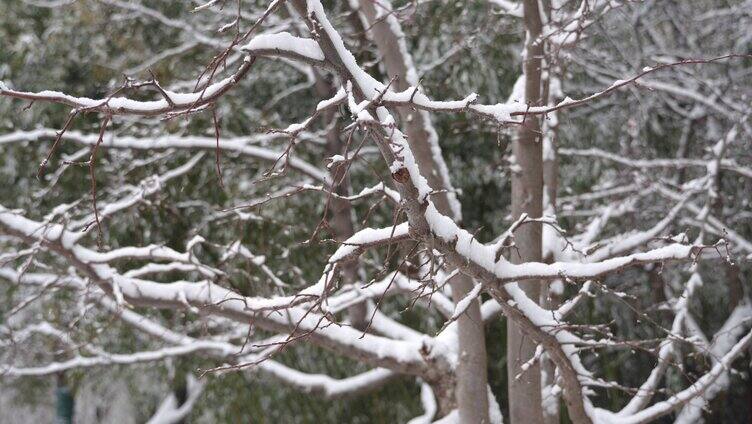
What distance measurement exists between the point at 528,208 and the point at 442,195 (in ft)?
1.60

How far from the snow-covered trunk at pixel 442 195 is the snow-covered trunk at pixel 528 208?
0.59ft

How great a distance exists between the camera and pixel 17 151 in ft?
25.1

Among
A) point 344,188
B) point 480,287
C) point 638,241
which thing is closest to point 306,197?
point 344,188

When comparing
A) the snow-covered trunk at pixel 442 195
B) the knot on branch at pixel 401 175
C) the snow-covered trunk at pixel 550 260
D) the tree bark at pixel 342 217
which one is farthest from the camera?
the tree bark at pixel 342 217

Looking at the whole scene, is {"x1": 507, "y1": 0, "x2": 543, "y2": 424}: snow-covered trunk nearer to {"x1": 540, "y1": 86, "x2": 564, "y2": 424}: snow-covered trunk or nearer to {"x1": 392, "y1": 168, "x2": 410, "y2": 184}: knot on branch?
{"x1": 540, "y1": 86, "x2": 564, "y2": 424}: snow-covered trunk

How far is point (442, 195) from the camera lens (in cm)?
442

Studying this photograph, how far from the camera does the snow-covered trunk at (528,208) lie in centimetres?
416

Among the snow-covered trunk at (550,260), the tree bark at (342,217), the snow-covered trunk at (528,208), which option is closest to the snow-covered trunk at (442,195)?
the snow-covered trunk at (528,208)

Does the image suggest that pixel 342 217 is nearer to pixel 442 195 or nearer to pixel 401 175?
pixel 442 195

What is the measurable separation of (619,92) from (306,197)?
2.93m

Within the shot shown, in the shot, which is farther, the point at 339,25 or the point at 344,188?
the point at 339,25

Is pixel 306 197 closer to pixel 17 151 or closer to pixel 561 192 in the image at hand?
pixel 561 192

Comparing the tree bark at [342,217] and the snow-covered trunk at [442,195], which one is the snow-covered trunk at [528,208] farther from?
the tree bark at [342,217]

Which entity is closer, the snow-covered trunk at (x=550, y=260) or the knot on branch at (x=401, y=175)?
the knot on branch at (x=401, y=175)
